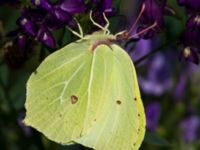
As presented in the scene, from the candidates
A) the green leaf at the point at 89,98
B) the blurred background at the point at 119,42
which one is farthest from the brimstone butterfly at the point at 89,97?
the blurred background at the point at 119,42

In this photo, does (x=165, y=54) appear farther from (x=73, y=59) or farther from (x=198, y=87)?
(x=73, y=59)

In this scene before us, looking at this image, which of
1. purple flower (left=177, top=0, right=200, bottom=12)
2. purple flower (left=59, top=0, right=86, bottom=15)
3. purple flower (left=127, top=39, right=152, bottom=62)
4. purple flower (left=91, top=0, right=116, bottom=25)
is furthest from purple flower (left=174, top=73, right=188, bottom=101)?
purple flower (left=59, top=0, right=86, bottom=15)

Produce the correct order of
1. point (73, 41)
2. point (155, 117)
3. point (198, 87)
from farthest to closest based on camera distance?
point (198, 87) < point (155, 117) < point (73, 41)

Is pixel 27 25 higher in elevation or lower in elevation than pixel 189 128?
higher

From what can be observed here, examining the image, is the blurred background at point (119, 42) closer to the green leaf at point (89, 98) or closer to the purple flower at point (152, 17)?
the purple flower at point (152, 17)

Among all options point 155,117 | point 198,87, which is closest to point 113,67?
point 155,117

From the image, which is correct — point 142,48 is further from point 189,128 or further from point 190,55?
point 190,55

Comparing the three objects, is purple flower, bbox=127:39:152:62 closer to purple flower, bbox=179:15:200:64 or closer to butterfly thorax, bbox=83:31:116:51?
purple flower, bbox=179:15:200:64

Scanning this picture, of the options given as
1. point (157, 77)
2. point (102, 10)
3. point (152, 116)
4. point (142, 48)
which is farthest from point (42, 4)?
point (157, 77)
